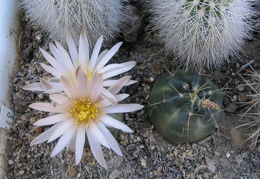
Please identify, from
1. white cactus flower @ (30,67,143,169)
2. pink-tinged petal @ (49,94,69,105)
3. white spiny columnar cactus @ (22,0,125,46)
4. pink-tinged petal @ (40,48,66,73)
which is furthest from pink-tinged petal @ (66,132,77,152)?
white spiny columnar cactus @ (22,0,125,46)

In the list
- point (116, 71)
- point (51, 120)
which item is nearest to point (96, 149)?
point (51, 120)

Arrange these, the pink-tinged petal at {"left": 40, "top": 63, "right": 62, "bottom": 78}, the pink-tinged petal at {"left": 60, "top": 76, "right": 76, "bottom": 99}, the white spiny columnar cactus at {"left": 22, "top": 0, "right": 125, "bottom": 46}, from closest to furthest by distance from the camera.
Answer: the pink-tinged petal at {"left": 60, "top": 76, "right": 76, "bottom": 99} < the pink-tinged petal at {"left": 40, "top": 63, "right": 62, "bottom": 78} < the white spiny columnar cactus at {"left": 22, "top": 0, "right": 125, "bottom": 46}

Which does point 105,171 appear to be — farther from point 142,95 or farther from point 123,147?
point 142,95

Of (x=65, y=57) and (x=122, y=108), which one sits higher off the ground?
(x=65, y=57)

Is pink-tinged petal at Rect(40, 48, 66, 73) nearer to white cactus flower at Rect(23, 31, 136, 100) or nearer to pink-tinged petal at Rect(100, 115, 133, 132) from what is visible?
white cactus flower at Rect(23, 31, 136, 100)

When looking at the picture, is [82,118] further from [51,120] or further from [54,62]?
[54,62]

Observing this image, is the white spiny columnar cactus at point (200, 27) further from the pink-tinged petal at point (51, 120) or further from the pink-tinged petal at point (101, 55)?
the pink-tinged petal at point (51, 120)
